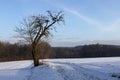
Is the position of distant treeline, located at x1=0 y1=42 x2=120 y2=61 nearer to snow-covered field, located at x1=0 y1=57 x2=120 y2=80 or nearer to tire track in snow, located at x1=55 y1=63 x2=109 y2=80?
snow-covered field, located at x1=0 y1=57 x2=120 y2=80

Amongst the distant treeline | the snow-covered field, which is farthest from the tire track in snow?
the distant treeline

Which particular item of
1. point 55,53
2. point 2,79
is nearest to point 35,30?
point 2,79

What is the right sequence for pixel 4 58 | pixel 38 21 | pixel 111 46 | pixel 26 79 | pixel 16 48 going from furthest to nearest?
pixel 111 46 → pixel 16 48 → pixel 4 58 → pixel 38 21 → pixel 26 79

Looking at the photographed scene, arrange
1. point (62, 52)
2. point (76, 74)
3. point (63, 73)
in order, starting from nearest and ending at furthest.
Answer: point (76, 74)
point (63, 73)
point (62, 52)

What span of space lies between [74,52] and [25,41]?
80.7 meters

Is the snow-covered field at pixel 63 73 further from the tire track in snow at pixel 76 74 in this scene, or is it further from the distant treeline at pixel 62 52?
the distant treeline at pixel 62 52

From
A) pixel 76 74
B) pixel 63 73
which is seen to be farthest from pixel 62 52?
A: pixel 76 74

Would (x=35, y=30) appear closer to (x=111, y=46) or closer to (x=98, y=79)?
(x=98, y=79)

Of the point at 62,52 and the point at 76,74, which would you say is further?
the point at 62,52

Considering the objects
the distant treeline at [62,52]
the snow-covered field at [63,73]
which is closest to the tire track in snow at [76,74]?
the snow-covered field at [63,73]

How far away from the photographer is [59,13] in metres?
43.2

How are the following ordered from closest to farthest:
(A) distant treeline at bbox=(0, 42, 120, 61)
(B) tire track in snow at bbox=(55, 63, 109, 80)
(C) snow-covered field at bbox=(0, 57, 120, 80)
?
(B) tire track in snow at bbox=(55, 63, 109, 80) → (C) snow-covered field at bbox=(0, 57, 120, 80) → (A) distant treeline at bbox=(0, 42, 120, 61)

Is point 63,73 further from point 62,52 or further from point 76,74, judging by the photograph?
point 62,52

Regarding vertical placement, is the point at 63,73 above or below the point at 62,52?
below
